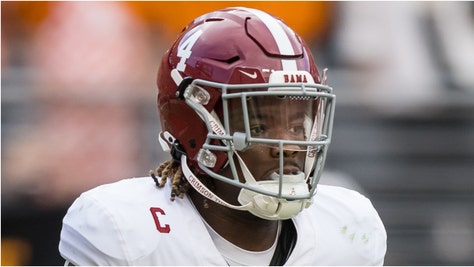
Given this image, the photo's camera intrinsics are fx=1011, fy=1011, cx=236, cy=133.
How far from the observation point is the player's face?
1.86m

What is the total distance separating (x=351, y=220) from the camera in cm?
205

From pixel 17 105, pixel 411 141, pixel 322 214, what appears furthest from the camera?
pixel 411 141

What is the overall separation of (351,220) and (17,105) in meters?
2.19

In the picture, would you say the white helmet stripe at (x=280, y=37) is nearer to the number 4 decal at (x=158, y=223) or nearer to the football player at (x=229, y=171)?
the football player at (x=229, y=171)

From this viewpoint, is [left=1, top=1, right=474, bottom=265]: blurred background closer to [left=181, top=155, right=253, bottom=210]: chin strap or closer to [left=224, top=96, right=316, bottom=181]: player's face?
[left=181, top=155, right=253, bottom=210]: chin strap

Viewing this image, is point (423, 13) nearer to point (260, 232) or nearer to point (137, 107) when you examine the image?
point (137, 107)

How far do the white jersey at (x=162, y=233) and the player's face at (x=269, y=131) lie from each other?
17cm

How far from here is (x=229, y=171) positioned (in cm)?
189

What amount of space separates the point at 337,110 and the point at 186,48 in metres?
2.26

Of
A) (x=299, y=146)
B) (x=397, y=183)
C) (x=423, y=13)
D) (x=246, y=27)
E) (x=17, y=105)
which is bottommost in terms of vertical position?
(x=397, y=183)

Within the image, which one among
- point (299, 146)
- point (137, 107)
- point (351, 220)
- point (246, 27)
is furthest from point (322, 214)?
point (137, 107)

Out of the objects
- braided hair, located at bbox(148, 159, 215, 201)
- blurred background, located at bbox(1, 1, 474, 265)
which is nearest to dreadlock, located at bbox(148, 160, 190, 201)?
braided hair, located at bbox(148, 159, 215, 201)

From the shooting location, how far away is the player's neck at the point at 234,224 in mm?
1937

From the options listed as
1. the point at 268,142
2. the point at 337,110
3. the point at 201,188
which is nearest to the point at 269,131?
the point at 268,142
